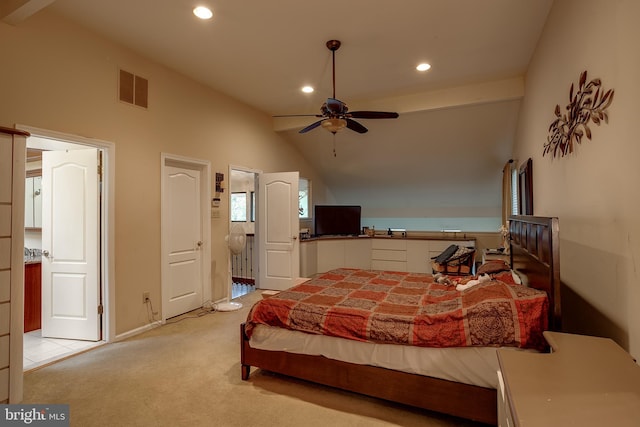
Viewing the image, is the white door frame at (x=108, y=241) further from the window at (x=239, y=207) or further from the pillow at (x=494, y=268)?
the window at (x=239, y=207)

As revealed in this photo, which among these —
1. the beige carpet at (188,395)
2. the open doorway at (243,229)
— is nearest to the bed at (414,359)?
the beige carpet at (188,395)

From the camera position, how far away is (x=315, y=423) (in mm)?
2004

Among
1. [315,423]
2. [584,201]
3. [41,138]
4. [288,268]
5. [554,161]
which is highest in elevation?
[41,138]

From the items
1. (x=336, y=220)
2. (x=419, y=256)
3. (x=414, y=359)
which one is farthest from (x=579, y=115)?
(x=336, y=220)

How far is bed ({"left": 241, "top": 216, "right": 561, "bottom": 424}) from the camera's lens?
1.77 metres

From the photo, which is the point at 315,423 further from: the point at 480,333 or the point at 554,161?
the point at 554,161

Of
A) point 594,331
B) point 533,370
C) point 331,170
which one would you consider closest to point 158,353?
point 533,370

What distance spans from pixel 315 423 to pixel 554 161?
2.79 metres

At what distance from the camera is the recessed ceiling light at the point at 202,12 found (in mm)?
2715

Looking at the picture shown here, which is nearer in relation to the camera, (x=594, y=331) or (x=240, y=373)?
(x=594, y=331)

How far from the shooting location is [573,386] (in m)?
1.08

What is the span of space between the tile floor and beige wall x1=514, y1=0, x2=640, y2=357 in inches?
165

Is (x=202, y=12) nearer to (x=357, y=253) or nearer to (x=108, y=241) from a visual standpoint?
(x=108, y=241)

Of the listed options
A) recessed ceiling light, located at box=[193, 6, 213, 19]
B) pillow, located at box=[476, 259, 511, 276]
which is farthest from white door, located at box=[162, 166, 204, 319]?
pillow, located at box=[476, 259, 511, 276]
